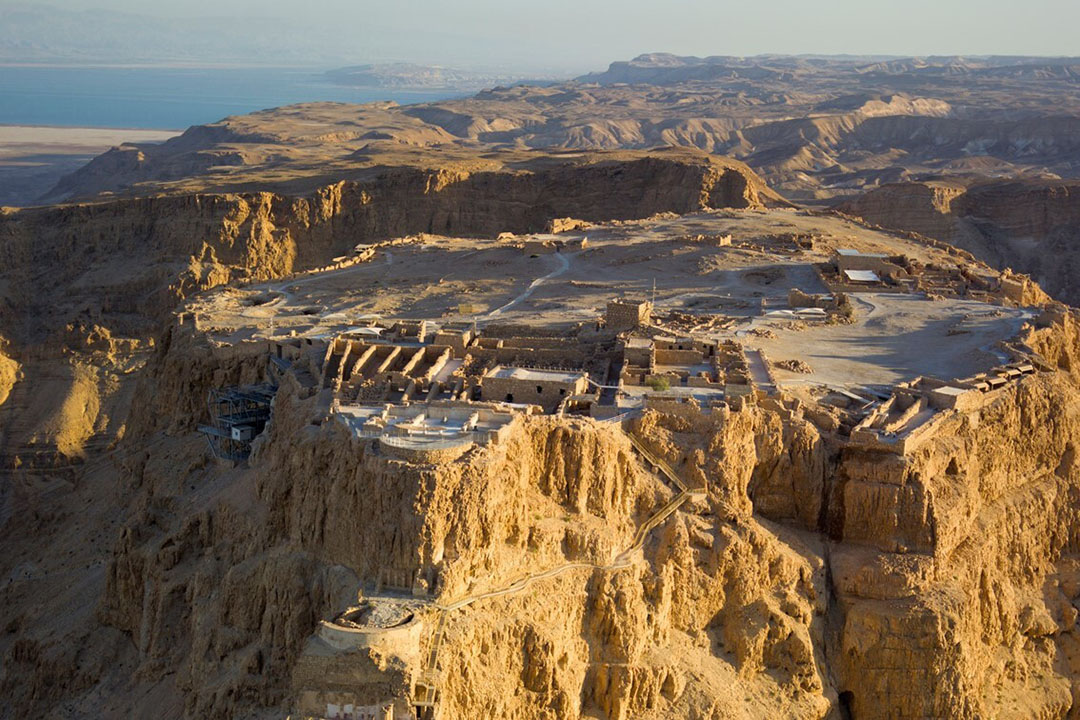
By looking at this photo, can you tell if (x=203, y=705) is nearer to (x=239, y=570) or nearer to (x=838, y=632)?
(x=239, y=570)

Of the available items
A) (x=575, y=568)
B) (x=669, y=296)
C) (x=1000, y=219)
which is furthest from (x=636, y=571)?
(x=1000, y=219)

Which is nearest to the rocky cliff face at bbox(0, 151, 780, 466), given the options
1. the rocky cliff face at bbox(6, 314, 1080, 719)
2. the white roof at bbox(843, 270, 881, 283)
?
the rocky cliff face at bbox(6, 314, 1080, 719)

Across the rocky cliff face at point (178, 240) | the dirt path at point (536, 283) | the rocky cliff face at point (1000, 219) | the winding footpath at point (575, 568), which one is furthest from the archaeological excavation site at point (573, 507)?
the rocky cliff face at point (1000, 219)

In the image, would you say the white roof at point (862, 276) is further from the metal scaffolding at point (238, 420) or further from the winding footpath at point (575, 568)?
the metal scaffolding at point (238, 420)

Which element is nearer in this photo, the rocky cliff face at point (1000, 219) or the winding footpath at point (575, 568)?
the winding footpath at point (575, 568)

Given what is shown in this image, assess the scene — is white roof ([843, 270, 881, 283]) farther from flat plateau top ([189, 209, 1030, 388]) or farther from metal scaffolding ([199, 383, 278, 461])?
metal scaffolding ([199, 383, 278, 461])

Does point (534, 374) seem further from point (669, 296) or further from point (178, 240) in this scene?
point (178, 240)
